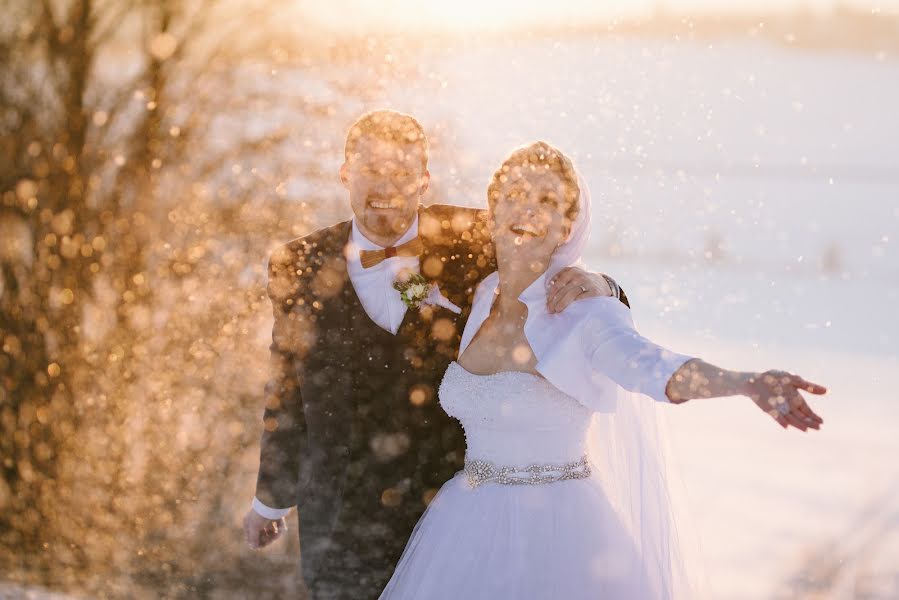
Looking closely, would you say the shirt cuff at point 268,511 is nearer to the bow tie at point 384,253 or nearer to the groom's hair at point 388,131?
the bow tie at point 384,253

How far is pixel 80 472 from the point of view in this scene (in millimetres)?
6484

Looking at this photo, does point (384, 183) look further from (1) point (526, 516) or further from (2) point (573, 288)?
(1) point (526, 516)

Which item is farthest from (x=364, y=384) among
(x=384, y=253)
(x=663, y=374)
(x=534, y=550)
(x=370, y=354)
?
(x=663, y=374)

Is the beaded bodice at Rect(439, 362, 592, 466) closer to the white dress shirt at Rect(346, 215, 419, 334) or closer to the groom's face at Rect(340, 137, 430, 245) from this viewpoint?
the white dress shirt at Rect(346, 215, 419, 334)

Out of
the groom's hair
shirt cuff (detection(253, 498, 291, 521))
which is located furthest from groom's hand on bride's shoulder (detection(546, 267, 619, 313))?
shirt cuff (detection(253, 498, 291, 521))

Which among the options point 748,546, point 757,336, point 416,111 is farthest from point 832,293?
point 416,111

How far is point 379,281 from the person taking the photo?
3.73m

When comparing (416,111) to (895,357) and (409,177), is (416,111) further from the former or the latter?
(895,357)

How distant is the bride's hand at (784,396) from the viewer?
→ 212cm

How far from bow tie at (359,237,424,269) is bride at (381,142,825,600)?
576 millimetres

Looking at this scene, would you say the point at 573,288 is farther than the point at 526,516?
No

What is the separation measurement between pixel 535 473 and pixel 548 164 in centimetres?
91

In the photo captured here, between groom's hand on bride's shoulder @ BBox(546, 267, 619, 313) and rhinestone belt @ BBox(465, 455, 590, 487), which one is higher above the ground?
groom's hand on bride's shoulder @ BBox(546, 267, 619, 313)

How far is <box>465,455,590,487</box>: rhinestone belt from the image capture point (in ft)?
10.2
